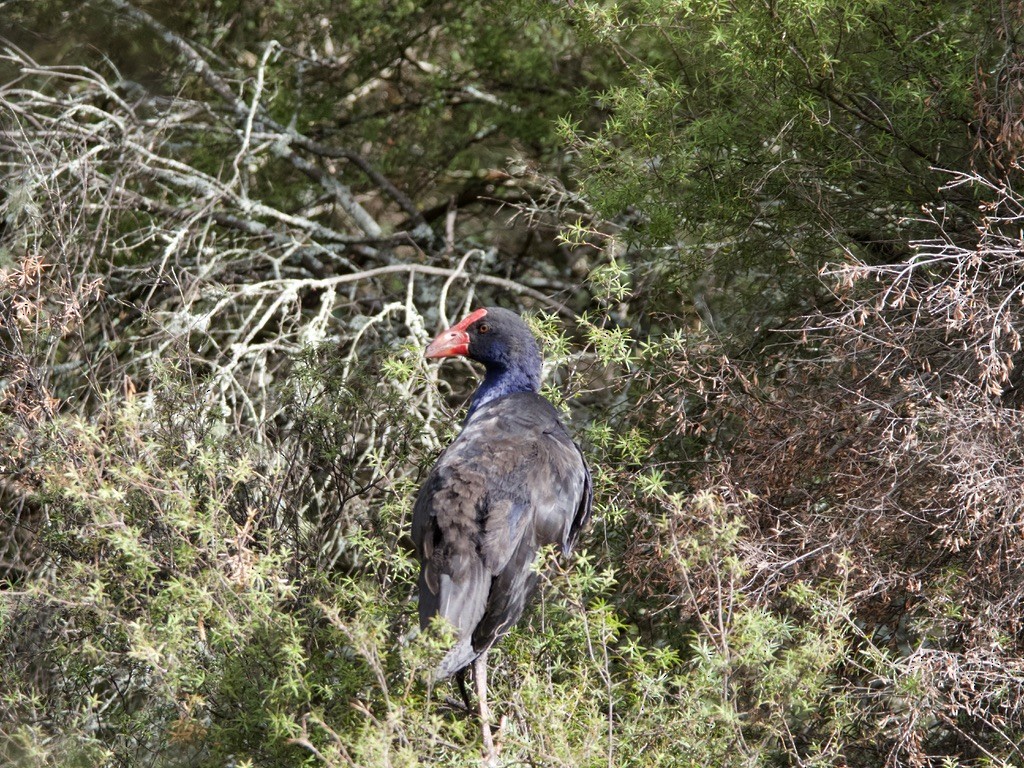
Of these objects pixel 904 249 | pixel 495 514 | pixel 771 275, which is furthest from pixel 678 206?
pixel 495 514

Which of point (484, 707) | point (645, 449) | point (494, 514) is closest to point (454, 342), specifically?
point (645, 449)

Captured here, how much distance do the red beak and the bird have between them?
12.5 inches

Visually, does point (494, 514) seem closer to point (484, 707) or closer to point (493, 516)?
point (493, 516)

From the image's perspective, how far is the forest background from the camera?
3811 mm

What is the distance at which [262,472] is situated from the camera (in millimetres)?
4980

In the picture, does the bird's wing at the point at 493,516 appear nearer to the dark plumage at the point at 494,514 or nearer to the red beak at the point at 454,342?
the dark plumage at the point at 494,514

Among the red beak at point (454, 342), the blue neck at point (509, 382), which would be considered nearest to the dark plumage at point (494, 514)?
the blue neck at point (509, 382)

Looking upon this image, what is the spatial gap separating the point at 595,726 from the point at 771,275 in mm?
2669

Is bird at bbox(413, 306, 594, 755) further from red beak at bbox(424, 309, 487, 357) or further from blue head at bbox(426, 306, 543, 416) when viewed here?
red beak at bbox(424, 309, 487, 357)

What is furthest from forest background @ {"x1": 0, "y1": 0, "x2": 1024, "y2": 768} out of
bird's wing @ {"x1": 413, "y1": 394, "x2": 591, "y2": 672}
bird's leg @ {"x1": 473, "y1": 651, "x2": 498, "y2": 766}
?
bird's wing @ {"x1": 413, "y1": 394, "x2": 591, "y2": 672}

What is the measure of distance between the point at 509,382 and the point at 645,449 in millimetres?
629

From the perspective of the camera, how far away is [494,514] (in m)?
4.34

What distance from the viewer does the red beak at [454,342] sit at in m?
5.12

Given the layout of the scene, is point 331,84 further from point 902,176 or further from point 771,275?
point 902,176
